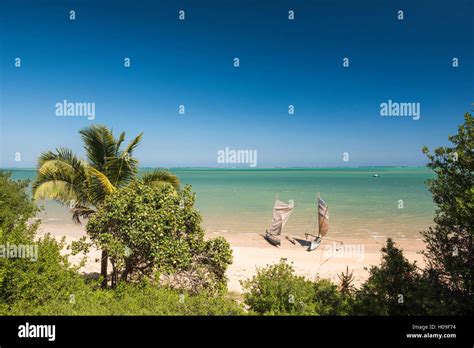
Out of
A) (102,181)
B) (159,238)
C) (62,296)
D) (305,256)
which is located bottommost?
(305,256)

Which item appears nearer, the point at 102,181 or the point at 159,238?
the point at 159,238

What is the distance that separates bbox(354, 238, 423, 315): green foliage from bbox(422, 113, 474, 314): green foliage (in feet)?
1.65

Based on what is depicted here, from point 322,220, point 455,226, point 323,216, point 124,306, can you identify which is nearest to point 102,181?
point 124,306

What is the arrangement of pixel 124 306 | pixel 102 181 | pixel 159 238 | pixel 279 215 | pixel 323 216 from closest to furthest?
pixel 124 306 < pixel 159 238 < pixel 102 181 < pixel 323 216 < pixel 279 215

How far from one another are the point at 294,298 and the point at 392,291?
9.01ft

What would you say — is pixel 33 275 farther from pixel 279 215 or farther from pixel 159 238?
pixel 279 215

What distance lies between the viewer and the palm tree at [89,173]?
11.2 meters

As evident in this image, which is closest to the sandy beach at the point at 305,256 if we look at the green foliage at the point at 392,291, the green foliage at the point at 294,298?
the green foliage at the point at 294,298

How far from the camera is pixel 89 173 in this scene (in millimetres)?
11539

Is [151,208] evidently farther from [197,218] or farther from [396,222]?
[396,222]

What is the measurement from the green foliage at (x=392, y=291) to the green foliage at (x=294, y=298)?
2.43 feet

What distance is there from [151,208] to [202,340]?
19.7 feet

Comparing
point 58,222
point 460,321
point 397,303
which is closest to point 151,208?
point 397,303

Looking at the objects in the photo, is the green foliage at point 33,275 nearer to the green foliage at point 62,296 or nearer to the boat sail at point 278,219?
the green foliage at point 62,296
